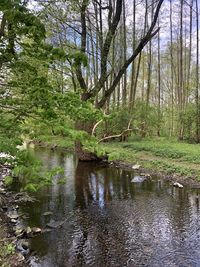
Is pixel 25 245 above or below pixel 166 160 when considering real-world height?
below

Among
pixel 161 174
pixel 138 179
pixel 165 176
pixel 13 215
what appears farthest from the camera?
pixel 161 174

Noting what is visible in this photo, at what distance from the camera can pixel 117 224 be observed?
300 inches

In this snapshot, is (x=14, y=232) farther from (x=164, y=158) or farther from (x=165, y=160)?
(x=164, y=158)

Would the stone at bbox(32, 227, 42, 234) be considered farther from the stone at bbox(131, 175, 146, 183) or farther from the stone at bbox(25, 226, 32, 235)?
the stone at bbox(131, 175, 146, 183)

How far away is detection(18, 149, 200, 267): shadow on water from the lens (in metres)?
5.91

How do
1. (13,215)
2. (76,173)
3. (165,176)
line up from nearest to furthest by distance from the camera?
(13,215)
(165,176)
(76,173)

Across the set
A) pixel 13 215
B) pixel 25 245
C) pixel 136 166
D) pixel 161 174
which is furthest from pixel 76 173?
pixel 25 245

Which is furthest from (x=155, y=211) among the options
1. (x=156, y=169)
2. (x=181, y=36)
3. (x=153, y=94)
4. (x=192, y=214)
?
(x=153, y=94)

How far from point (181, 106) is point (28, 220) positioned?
51.9 ft

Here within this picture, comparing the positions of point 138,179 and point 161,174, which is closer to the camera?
point 138,179

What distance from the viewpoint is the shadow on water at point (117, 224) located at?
5910mm

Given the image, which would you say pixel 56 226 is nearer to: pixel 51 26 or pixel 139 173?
pixel 139 173

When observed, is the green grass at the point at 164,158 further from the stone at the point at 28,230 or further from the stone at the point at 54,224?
the stone at the point at 28,230

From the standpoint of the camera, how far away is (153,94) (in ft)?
103
